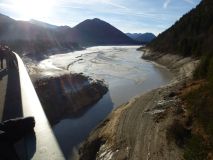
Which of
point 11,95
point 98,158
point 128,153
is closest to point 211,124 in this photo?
point 128,153

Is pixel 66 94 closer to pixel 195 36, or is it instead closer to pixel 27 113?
pixel 27 113

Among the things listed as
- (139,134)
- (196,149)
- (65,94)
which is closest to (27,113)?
(139,134)

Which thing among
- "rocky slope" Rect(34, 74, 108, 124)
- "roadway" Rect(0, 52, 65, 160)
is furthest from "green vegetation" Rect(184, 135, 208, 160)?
"rocky slope" Rect(34, 74, 108, 124)

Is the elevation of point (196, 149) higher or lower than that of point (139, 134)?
higher

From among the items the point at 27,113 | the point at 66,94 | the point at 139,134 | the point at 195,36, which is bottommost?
the point at 66,94

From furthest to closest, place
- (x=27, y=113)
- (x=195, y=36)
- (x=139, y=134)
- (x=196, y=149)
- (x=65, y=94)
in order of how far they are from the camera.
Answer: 1. (x=195, y=36)
2. (x=65, y=94)
3. (x=27, y=113)
4. (x=139, y=134)
5. (x=196, y=149)

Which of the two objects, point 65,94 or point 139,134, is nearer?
point 139,134

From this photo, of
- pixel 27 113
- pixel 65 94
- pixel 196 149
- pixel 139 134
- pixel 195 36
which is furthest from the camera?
pixel 195 36

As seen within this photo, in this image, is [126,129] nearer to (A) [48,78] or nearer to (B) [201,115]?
(B) [201,115]
